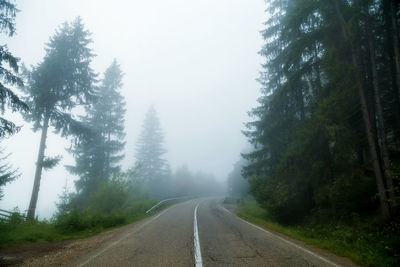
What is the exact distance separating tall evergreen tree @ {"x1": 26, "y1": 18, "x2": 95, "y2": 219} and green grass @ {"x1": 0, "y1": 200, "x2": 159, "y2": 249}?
11.8 feet

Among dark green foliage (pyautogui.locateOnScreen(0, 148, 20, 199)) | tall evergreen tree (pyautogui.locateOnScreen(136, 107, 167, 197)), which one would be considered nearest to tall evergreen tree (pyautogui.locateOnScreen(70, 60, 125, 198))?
dark green foliage (pyautogui.locateOnScreen(0, 148, 20, 199))

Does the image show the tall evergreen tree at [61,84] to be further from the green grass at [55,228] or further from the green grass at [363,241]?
the green grass at [363,241]

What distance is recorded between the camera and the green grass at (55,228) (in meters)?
8.13

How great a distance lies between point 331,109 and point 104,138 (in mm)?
21232

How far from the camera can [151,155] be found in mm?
34750

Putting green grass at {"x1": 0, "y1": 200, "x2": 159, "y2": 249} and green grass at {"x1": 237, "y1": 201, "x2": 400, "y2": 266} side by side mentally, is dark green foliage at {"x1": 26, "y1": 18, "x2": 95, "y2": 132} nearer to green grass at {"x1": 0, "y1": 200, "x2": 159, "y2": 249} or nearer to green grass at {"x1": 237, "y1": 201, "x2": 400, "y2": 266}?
green grass at {"x1": 0, "y1": 200, "x2": 159, "y2": 249}

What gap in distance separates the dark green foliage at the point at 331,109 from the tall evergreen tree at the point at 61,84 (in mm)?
14612

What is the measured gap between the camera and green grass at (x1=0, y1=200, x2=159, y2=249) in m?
8.13

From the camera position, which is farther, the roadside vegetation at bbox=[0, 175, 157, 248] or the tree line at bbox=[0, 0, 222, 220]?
the tree line at bbox=[0, 0, 222, 220]

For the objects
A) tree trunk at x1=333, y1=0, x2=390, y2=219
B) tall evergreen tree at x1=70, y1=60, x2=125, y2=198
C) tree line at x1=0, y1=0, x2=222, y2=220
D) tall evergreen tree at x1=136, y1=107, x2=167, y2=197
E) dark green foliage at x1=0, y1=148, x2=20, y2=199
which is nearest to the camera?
tree trunk at x1=333, y1=0, x2=390, y2=219

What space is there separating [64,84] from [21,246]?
1150cm

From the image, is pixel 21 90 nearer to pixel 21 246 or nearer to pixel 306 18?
pixel 21 246

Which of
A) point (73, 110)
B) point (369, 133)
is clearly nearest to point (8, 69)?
point (73, 110)

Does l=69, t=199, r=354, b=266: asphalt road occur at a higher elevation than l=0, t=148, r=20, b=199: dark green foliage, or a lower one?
lower
